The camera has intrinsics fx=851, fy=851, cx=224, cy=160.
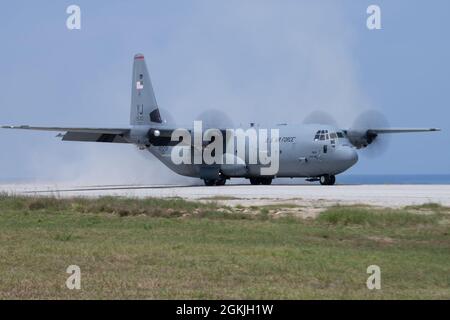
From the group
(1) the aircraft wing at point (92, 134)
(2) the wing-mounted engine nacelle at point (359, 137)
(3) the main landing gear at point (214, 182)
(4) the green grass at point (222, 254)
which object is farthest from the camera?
(3) the main landing gear at point (214, 182)

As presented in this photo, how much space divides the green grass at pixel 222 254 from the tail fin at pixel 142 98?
26124 mm

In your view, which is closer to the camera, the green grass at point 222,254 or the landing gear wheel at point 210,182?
the green grass at point 222,254

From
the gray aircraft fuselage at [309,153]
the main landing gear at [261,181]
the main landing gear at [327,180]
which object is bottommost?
the main landing gear at [261,181]

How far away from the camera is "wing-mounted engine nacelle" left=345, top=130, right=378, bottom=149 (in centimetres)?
5181

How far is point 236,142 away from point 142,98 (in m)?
7.19

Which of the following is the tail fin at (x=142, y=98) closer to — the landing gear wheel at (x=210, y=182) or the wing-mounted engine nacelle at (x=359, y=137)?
the landing gear wheel at (x=210, y=182)

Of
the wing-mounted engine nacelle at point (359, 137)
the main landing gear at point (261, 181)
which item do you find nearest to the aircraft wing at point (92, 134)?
the main landing gear at point (261, 181)

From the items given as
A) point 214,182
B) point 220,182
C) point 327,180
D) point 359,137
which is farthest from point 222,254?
point 220,182

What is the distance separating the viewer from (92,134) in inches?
2073

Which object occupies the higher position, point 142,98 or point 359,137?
point 142,98

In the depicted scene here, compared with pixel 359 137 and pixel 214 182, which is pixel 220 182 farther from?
pixel 359 137

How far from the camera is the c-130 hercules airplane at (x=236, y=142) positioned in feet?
160
